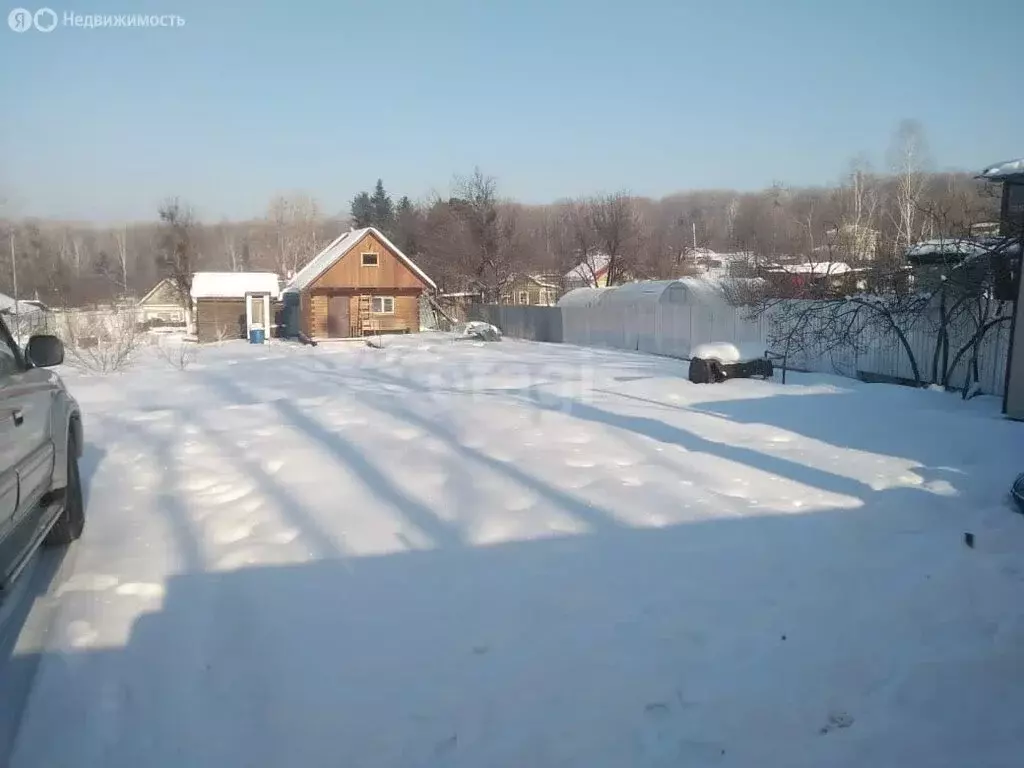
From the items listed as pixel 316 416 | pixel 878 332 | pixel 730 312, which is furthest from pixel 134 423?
pixel 730 312

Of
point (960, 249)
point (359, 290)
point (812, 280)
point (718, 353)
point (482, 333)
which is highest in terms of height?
point (960, 249)

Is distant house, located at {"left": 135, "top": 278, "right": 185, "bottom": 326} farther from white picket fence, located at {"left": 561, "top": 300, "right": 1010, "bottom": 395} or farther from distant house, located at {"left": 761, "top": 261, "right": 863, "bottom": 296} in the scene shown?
distant house, located at {"left": 761, "top": 261, "right": 863, "bottom": 296}

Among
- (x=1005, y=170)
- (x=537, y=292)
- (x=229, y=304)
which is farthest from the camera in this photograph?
(x=537, y=292)

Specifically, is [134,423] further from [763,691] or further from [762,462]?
[763,691]

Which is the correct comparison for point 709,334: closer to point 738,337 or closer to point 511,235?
point 738,337

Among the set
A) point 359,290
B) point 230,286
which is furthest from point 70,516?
point 230,286

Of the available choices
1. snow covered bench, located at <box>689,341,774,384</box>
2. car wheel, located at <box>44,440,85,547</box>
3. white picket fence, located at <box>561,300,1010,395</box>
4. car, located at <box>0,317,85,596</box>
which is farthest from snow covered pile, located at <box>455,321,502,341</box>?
car wheel, located at <box>44,440,85,547</box>

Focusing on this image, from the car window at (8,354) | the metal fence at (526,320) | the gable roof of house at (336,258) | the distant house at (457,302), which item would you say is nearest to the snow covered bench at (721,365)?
the car window at (8,354)

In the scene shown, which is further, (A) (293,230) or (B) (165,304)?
(A) (293,230)

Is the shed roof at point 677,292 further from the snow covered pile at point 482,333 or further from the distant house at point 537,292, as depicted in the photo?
the distant house at point 537,292

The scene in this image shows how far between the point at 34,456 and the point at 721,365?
11.6m

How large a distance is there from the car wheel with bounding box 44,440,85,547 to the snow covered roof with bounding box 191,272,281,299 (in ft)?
115

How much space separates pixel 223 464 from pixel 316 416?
256 cm

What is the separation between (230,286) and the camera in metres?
39.9
